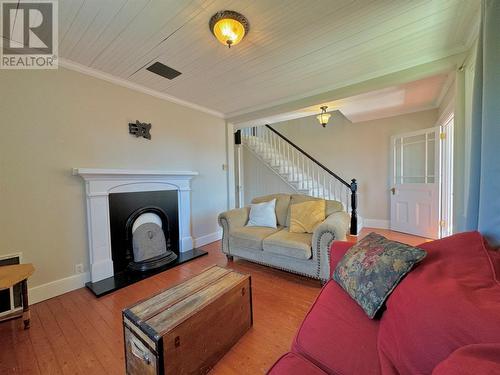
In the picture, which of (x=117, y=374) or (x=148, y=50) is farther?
(x=148, y=50)

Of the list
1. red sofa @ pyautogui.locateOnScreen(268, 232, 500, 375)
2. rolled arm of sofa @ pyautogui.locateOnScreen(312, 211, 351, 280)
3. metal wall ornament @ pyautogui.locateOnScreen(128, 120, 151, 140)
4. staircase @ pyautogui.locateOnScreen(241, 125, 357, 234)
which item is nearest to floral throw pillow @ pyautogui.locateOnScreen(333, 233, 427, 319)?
red sofa @ pyautogui.locateOnScreen(268, 232, 500, 375)

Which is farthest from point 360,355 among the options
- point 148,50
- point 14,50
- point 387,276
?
point 14,50

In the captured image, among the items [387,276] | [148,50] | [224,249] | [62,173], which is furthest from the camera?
[224,249]

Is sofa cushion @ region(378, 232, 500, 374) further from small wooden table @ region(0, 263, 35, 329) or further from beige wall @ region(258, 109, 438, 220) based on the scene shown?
beige wall @ region(258, 109, 438, 220)

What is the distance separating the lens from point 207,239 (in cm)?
368

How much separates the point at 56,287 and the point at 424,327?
2.94 m

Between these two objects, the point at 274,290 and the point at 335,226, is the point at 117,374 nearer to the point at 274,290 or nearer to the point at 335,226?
the point at 274,290

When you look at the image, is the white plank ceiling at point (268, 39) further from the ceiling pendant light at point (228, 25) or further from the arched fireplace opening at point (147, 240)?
the arched fireplace opening at point (147, 240)

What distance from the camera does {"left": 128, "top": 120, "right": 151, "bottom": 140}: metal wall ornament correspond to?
105 inches

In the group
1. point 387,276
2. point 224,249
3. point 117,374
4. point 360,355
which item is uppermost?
point 387,276

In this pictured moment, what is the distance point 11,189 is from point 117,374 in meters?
1.85

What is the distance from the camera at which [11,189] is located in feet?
6.09

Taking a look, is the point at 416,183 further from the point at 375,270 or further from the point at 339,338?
the point at 339,338

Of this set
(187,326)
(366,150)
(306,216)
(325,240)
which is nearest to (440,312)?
(187,326)
